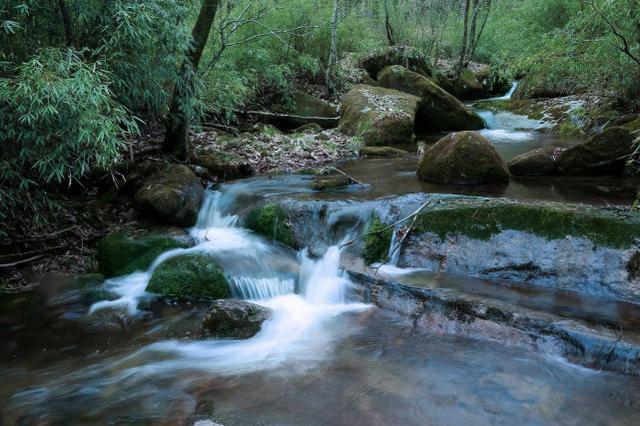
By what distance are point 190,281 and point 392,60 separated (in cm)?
1523

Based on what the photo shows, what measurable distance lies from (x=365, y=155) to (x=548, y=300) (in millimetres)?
6642

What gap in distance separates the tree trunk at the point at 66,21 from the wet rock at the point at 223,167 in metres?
3.55

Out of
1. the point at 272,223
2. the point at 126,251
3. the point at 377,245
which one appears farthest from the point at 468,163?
the point at 126,251

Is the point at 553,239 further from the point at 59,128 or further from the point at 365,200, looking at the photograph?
the point at 59,128

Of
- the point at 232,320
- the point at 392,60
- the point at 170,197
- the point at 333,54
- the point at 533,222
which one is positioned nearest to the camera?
the point at 232,320

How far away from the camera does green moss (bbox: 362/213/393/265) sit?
19.8ft

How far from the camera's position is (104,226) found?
23.5 feet

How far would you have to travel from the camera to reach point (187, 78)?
7.49m

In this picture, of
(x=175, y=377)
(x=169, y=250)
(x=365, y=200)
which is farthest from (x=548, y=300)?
(x=169, y=250)

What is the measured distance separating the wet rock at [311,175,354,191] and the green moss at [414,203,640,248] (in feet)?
7.15


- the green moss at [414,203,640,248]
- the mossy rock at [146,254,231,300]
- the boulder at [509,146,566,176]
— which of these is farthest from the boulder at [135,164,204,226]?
the boulder at [509,146,566,176]

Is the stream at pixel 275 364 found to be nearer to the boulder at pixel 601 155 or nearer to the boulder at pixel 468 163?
the boulder at pixel 468 163

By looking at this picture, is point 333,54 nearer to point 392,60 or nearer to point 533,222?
point 392,60

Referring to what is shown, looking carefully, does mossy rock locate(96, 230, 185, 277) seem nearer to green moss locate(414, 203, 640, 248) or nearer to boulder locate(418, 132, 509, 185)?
green moss locate(414, 203, 640, 248)
